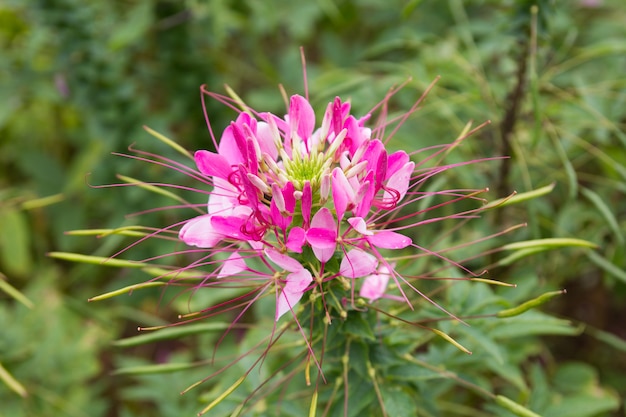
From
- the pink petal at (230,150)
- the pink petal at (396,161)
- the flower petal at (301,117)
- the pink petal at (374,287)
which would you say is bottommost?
the pink petal at (374,287)

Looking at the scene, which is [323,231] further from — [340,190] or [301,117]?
[301,117]

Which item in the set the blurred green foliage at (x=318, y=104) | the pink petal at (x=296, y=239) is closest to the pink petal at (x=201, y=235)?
the pink petal at (x=296, y=239)

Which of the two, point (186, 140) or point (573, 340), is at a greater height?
point (186, 140)

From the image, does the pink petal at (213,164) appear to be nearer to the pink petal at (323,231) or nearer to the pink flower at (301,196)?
the pink flower at (301,196)

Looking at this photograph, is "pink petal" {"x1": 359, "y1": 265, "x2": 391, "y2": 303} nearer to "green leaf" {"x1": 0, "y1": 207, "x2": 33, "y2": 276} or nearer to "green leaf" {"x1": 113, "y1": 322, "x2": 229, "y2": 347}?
"green leaf" {"x1": 113, "y1": 322, "x2": 229, "y2": 347}

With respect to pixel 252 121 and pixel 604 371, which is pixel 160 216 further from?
pixel 604 371

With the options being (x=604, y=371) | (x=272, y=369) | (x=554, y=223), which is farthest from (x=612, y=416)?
(x=272, y=369)
